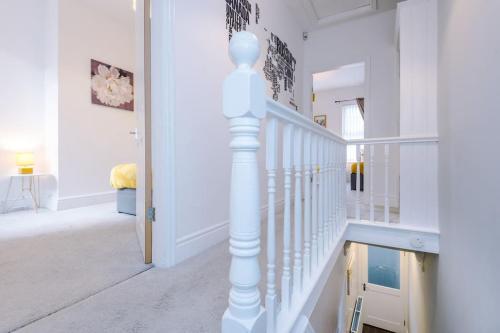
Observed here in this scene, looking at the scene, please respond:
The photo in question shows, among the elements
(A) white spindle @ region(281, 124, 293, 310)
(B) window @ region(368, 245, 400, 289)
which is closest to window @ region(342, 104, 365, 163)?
(B) window @ region(368, 245, 400, 289)

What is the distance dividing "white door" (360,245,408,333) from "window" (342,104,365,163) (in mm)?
2945

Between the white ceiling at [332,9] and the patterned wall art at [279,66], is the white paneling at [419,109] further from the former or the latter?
the patterned wall art at [279,66]

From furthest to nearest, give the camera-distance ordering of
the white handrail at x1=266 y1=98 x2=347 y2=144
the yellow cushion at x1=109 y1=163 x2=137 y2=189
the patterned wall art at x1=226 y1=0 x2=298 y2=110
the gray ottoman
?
the gray ottoman < the yellow cushion at x1=109 y1=163 x2=137 y2=189 < the patterned wall art at x1=226 y1=0 x2=298 y2=110 < the white handrail at x1=266 y1=98 x2=347 y2=144

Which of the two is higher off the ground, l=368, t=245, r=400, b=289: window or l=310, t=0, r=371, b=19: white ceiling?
l=310, t=0, r=371, b=19: white ceiling

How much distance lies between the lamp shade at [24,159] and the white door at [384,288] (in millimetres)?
5578

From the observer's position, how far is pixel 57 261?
5.16ft

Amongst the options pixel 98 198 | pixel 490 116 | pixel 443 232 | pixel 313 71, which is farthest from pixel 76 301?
pixel 313 71

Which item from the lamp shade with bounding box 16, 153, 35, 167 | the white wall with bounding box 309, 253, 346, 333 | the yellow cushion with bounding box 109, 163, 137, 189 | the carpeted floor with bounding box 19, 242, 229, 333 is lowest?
the white wall with bounding box 309, 253, 346, 333

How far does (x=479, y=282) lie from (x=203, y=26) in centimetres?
227

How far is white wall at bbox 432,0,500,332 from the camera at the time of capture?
3.63 ft

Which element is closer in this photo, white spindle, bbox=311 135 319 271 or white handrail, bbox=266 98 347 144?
white handrail, bbox=266 98 347 144

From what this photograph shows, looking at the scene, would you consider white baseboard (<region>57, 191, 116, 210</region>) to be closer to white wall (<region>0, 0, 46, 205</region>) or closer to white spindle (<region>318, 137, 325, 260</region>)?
white wall (<region>0, 0, 46, 205</region>)

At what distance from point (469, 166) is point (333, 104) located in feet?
21.6

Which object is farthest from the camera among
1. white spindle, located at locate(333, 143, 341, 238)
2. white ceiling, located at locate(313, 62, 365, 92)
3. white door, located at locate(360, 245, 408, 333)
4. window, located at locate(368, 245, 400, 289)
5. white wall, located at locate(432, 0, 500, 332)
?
white ceiling, located at locate(313, 62, 365, 92)
